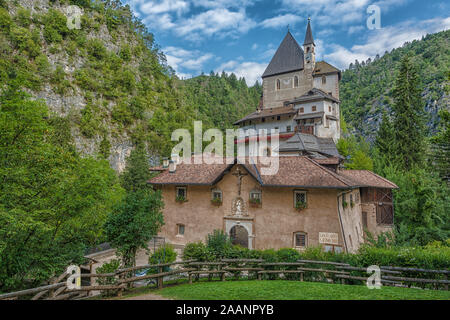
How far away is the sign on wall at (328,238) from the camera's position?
17.4m

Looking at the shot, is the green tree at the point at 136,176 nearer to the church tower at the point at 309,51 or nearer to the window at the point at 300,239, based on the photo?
the window at the point at 300,239

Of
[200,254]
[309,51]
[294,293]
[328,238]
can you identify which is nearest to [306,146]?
[328,238]

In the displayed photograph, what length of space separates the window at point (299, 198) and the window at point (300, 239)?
194 centimetres

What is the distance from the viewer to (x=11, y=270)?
9.67 m

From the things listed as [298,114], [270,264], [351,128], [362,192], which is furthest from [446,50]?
[270,264]

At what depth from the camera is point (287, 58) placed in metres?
56.9

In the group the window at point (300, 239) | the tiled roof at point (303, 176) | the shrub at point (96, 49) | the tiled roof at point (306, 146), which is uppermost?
the shrub at point (96, 49)

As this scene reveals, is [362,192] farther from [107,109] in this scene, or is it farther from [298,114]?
[107,109]

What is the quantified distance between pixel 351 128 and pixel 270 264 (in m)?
87.6

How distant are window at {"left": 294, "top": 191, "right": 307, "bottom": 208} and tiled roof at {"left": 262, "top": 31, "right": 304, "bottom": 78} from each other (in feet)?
136

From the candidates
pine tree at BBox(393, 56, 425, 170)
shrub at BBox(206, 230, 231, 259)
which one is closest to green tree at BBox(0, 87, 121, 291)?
shrub at BBox(206, 230, 231, 259)

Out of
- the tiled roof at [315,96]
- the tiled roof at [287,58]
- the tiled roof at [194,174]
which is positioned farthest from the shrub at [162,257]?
the tiled roof at [287,58]

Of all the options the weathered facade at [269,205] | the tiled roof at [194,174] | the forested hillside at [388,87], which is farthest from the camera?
the forested hillside at [388,87]

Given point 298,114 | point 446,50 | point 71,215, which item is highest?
point 446,50
